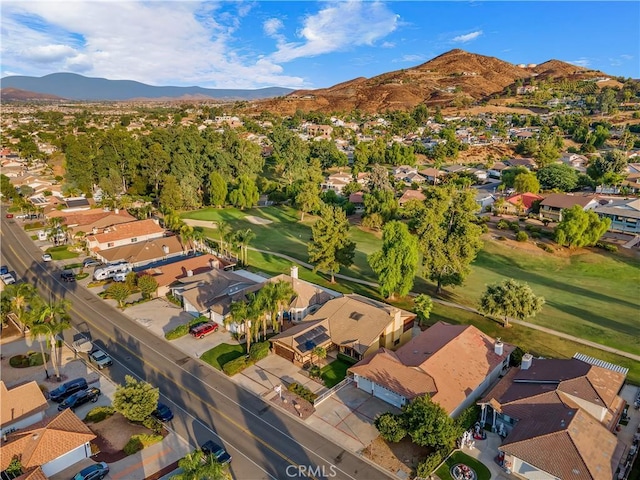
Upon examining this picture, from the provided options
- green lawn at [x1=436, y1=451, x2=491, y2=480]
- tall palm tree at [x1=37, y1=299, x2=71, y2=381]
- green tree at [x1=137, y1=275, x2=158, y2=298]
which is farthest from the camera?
green tree at [x1=137, y1=275, x2=158, y2=298]

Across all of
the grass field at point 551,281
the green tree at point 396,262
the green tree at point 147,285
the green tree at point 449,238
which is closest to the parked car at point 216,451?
the green tree at point 147,285

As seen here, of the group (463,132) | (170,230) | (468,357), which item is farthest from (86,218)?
(463,132)

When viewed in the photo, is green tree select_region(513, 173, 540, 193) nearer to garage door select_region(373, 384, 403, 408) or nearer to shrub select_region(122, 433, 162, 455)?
garage door select_region(373, 384, 403, 408)

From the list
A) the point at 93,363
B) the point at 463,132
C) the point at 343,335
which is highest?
the point at 463,132

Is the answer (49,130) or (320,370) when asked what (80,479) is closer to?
(320,370)

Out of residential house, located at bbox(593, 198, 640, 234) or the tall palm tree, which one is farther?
residential house, located at bbox(593, 198, 640, 234)

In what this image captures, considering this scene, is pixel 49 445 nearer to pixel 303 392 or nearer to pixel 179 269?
pixel 303 392

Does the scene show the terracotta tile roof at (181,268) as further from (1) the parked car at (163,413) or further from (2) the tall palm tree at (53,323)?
(1) the parked car at (163,413)

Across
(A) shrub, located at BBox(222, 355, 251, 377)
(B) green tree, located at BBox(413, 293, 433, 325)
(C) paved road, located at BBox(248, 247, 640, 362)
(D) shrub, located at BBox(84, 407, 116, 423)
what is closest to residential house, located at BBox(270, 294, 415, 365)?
(B) green tree, located at BBox(413, 293, 433, 325)
